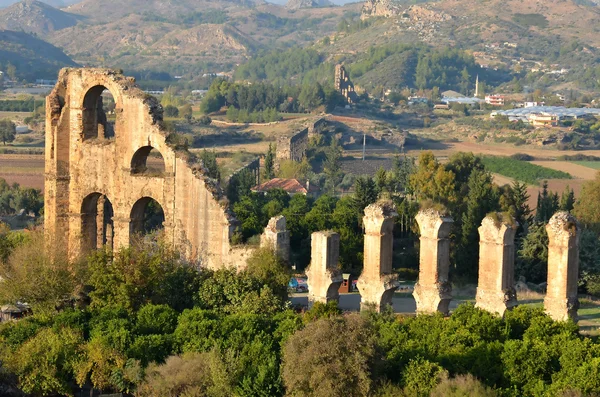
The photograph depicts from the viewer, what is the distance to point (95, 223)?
30500 millimetres

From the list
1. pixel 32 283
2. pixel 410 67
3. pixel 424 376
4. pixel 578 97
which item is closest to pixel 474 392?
pixel 424 376

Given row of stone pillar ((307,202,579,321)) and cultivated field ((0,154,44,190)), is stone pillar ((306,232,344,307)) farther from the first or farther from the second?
cultivated field ((0,154,44,190))

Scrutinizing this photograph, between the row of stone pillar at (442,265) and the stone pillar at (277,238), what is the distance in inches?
36.7

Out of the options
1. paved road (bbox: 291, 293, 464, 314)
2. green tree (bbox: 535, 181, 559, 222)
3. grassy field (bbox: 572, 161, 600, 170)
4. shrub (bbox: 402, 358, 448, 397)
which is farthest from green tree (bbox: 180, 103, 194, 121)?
shrub (bbox: 402, 358, 448, 397)

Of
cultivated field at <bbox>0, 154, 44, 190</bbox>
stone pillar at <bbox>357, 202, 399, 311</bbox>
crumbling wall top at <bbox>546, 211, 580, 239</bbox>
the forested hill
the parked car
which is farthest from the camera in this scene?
the forested hill

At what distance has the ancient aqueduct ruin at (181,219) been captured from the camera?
2388 cm

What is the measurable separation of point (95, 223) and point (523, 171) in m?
52.3

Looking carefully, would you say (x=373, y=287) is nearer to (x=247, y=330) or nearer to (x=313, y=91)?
(x=247, y=330)

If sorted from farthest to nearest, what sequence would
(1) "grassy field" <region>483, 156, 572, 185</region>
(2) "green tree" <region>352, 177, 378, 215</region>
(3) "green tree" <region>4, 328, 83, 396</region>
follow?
(1) "grassy field" <region>483, 156, 572, 185</region>, (2) "green tree" <region>352, 177, 378, 215</region>, (3) "green tree" <region>4, 328, 83, 396</region>

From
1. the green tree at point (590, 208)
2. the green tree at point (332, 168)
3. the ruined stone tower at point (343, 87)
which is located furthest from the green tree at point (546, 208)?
the ruined stone tower at point (343, 87)

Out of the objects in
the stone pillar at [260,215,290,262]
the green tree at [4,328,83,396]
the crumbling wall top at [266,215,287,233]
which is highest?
the crumbling wall top at [266,215,287,233]

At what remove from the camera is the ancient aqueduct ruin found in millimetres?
23875

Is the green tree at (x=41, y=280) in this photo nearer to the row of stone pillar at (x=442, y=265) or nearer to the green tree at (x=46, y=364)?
the green tree at (x=46, y=364)

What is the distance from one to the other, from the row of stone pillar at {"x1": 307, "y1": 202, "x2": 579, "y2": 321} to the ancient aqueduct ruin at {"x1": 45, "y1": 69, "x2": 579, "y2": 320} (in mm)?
20
